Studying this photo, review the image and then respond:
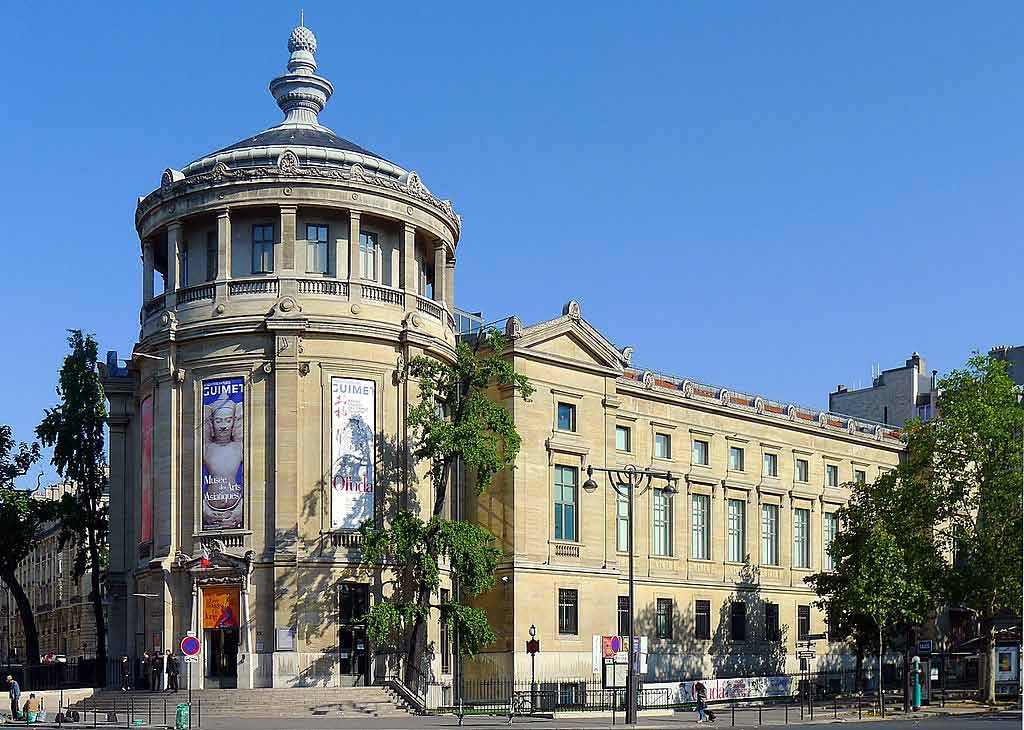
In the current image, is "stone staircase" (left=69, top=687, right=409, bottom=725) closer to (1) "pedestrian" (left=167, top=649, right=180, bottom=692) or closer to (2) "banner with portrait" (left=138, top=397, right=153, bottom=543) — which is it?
(1) "pedestrian" (left=167, top=649, right=180, bottom=692)

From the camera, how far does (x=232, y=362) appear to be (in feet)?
200

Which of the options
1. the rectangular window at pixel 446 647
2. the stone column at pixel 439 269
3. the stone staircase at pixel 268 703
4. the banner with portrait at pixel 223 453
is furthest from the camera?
the stone column at pixel 439 269

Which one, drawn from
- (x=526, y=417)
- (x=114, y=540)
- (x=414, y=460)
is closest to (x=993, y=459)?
(x=526, y=417)

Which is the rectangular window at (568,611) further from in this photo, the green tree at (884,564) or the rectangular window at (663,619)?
the green tree at (884,564)

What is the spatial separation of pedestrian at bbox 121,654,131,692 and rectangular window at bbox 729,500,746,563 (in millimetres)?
36612

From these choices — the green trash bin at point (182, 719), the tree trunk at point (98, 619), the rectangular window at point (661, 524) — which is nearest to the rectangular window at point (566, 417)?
the rectangular window at point (661, 524)

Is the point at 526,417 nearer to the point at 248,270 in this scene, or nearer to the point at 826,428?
the point at 248,270

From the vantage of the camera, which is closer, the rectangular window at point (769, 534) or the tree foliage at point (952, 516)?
the tree foliage at point (952, 516)

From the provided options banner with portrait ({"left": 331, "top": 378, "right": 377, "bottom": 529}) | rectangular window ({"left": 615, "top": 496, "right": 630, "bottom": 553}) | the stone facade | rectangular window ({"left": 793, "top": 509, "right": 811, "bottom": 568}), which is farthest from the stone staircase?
rectangular window ({"left": 793, "top": 509, "right": 811, "bottom": 568})

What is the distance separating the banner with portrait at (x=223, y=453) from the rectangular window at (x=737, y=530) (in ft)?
111

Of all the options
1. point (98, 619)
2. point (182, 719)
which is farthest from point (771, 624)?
point (182, 719)

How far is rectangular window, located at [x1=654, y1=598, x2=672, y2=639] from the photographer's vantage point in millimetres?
75812

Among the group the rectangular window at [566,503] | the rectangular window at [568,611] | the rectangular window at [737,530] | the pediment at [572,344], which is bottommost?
the rectangular window at [568,611]

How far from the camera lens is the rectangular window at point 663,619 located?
7581 cm
